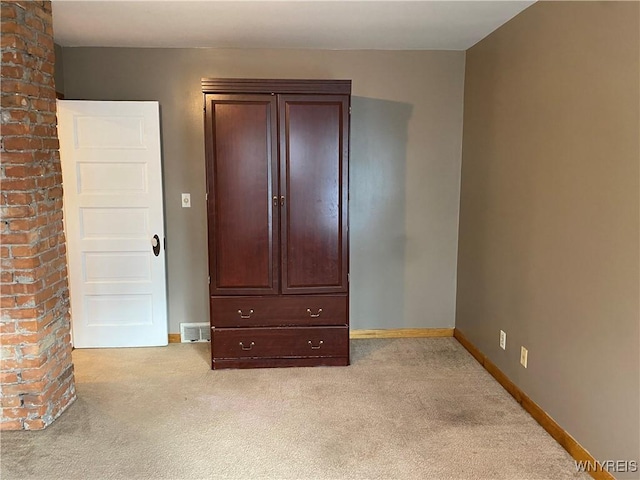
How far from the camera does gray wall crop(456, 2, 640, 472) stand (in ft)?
6.73

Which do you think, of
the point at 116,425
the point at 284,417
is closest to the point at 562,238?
the point at 284,417

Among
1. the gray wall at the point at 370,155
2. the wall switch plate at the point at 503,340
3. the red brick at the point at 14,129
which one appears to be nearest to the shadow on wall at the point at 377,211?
the gray wall at the point at 370,155

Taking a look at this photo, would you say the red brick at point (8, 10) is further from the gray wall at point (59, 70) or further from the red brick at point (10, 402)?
the red brick at point (10, 402)

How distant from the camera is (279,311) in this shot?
3.51 metres

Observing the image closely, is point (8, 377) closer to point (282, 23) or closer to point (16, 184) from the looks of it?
point (16, 184)

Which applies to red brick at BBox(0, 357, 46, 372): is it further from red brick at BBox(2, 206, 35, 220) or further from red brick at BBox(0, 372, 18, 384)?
red brick at BBox(2, 206, 35, 220)

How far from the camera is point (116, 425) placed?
2770 mm

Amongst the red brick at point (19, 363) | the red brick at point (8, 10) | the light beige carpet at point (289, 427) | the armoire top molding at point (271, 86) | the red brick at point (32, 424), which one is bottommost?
the light beige carpet at point (289, 427)

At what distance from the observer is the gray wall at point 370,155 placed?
3852mm

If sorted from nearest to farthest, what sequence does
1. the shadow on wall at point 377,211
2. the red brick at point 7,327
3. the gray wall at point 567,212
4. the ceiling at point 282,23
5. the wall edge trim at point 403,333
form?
the gray wall at point 567,212 → the red brick at point 7,327 → the ceiling at point 282,23 → the shadow on wall at point 377,211 → the wall edge trim at point 403,333

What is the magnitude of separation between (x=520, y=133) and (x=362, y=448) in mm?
2043

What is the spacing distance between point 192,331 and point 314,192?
1.66 m

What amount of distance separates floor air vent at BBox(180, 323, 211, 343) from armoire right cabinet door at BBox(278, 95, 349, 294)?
41.0 inches

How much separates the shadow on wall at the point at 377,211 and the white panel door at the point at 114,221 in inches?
61.7
